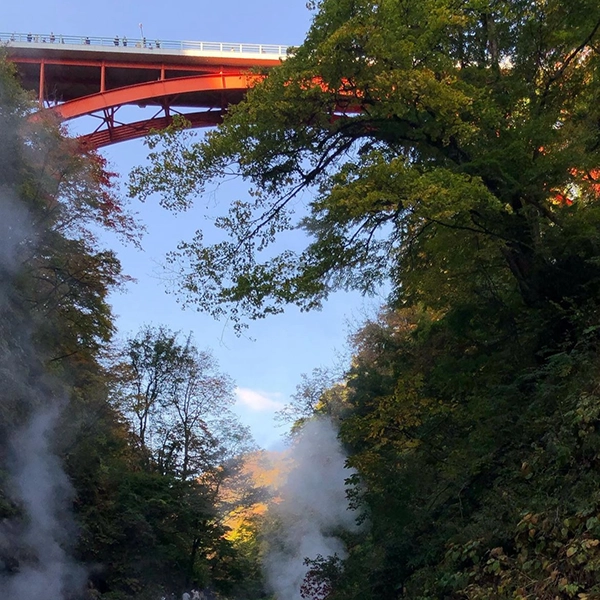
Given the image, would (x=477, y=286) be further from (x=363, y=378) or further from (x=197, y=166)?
(x=363, y=378)

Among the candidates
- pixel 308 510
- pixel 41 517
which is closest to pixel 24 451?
pixel 41 517

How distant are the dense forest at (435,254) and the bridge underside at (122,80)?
7177mm

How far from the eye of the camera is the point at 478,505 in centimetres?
729

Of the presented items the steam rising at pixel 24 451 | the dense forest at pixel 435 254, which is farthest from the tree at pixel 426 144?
the steam rising at pixel 24 451

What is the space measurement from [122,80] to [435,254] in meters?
16.9

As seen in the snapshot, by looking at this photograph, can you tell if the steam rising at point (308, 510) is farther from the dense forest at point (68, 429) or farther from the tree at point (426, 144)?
the tree at point (426, 144)

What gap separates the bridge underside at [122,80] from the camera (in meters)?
19.8

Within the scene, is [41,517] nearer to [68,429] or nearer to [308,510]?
[68,429]

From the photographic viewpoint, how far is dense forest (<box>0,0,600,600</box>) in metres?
5.98

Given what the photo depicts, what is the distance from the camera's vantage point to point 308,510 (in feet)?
93.3

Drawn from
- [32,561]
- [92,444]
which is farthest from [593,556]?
[92,444]

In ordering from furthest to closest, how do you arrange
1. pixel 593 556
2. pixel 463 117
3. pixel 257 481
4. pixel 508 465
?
pixel 257 481 → pixel 463 117 → pixel 508 465 → pixel 593 556

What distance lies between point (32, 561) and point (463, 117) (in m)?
12.0

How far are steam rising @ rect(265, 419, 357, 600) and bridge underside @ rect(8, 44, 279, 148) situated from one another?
48.5 ft
